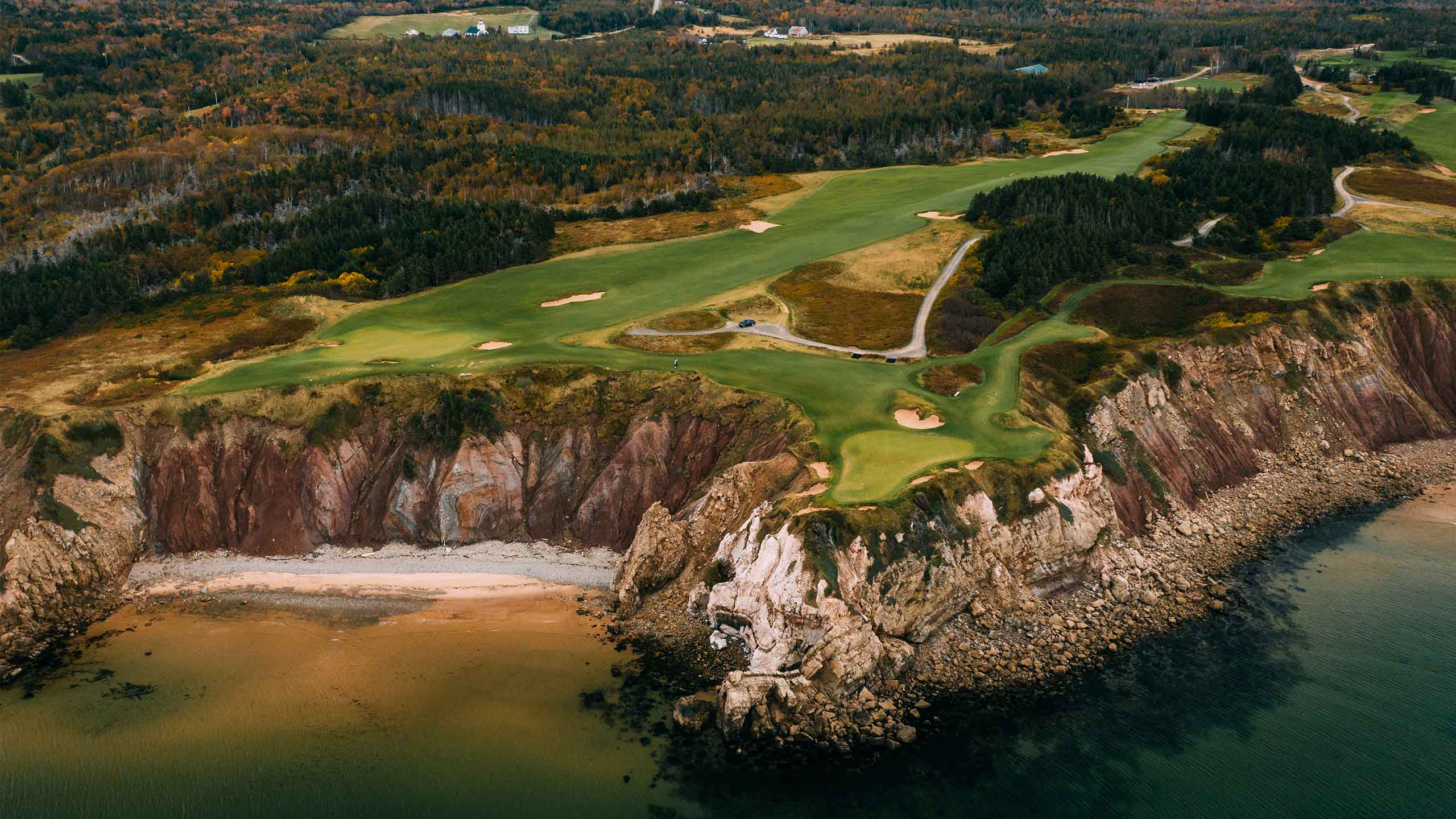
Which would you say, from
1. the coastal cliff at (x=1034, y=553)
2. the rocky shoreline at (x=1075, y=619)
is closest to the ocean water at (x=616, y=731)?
the rocky shoreline at (x=1075, y=619)

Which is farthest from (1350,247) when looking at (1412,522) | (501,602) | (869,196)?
(501,602)

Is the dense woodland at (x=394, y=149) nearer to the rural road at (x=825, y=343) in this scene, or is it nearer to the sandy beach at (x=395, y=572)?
the rural road at (x=825, y=343)

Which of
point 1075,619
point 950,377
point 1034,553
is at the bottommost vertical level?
point 1075,619

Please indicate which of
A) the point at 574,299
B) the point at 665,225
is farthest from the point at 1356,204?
the point at 574,299

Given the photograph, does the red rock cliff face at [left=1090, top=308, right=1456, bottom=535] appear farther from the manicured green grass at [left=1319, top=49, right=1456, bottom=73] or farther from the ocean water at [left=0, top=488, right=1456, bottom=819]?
the manicured green grass at [left=1319, top=49, right=1456, bottom=73]

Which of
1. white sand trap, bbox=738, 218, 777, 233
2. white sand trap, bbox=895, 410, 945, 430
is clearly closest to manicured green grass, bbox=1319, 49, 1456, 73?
white sand trap, bbox=738, 218, 777, 233

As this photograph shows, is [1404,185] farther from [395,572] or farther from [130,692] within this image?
[130,692]
